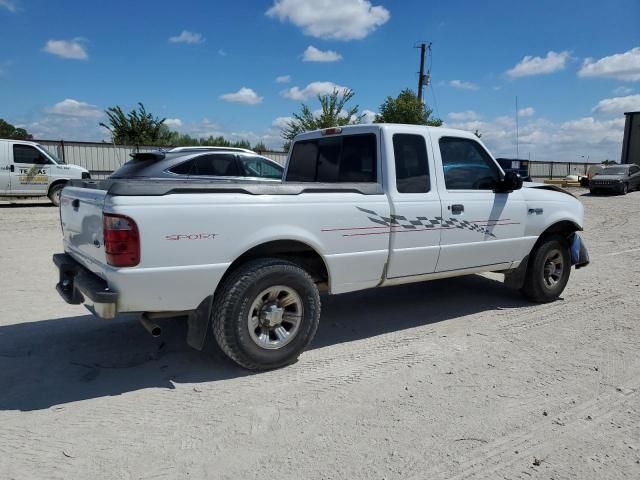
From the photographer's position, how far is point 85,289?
362 cm

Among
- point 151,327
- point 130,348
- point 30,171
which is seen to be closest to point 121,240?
point 151,327

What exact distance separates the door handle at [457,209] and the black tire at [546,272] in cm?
148

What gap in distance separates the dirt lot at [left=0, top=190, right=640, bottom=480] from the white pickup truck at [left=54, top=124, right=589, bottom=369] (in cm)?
53

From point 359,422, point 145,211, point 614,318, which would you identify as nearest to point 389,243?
point 359,422

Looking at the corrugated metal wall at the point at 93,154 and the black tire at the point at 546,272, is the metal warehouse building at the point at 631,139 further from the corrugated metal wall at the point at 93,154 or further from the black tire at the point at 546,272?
the black tire at the point at 546,272

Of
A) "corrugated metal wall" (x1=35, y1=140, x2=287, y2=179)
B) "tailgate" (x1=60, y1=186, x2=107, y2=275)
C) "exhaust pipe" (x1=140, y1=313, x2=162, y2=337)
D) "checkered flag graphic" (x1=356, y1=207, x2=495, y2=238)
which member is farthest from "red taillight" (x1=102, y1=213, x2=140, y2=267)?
"corrugated metal wall" (x1=35, y1=140, x2=287, y2=179)

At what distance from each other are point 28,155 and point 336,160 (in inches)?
534

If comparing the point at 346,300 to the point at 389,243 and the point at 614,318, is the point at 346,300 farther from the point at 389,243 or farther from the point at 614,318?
the point at 614,318

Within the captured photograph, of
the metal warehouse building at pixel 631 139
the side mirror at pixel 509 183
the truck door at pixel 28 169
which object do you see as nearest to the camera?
the side mirror at pixel 509 183

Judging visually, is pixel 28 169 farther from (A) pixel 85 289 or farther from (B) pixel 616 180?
(B) pixel 616 180

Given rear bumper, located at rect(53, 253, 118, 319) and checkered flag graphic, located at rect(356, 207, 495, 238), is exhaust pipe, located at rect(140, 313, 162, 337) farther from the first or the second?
checkered flag graphic, located at rect(356, 207, 495, 238)

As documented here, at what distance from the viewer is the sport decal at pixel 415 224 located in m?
4.45

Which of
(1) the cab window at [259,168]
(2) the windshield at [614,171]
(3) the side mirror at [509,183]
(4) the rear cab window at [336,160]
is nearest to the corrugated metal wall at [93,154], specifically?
(1) the cab window at [259,168]

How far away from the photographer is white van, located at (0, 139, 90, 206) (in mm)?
14992
